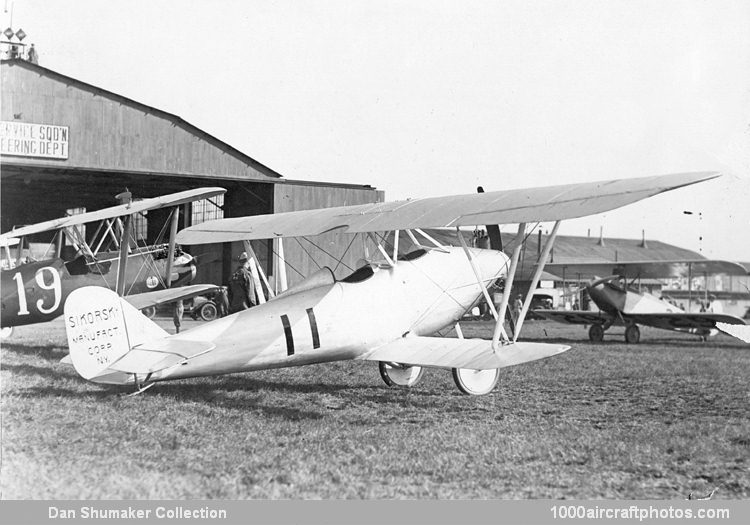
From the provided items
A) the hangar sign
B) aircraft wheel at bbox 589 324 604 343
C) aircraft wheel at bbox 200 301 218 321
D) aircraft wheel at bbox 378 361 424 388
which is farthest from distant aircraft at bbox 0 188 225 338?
aircraft wheel at bbox 589 324 604 343

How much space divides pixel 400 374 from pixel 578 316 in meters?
11.1

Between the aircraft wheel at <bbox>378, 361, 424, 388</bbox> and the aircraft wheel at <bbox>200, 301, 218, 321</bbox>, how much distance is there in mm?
14028

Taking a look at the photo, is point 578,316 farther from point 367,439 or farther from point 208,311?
point 367,439

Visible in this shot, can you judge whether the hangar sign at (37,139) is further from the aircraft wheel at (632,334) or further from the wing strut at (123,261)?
the aircraft wheel at (632,334)

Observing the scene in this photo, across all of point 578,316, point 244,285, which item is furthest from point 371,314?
point 578,316

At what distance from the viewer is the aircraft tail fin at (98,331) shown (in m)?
5.54

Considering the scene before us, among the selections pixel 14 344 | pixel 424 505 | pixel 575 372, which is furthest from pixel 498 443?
pixel 14 344

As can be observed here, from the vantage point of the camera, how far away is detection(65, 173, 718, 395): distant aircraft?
18.3 ft

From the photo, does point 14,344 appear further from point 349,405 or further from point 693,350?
point 693,350

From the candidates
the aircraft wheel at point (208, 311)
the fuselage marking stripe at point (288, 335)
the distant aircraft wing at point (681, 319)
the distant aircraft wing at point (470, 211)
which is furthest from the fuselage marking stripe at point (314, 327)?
the aircraft wheel at point (208, 311)

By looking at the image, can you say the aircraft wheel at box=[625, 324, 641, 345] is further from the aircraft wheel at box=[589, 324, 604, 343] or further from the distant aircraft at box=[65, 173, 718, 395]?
the distant aircraft at box=[65, 173, 718, 395]

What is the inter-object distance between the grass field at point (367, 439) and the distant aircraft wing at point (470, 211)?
1.67 metres

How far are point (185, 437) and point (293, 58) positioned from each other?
16.4 ft

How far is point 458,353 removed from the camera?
20.7 ft
